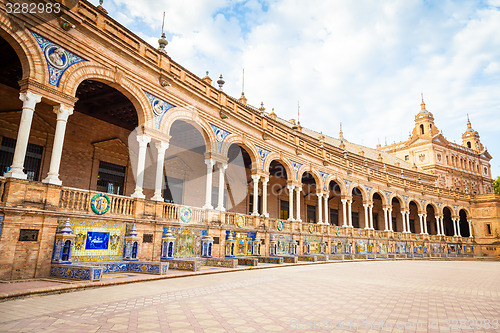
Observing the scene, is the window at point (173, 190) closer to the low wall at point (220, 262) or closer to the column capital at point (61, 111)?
the low wall at point (220, 262)

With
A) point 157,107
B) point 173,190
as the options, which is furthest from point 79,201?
point 173,190

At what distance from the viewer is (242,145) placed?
17.2 metres

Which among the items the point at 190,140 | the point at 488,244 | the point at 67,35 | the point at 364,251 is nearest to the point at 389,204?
the point at 364,251

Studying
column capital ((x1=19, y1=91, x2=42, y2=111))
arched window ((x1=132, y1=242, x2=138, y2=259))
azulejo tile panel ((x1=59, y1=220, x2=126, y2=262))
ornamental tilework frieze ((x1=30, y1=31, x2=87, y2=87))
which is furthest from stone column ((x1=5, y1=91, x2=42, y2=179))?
arched window ((x1=132, y1=242, x2=138, y2=259))

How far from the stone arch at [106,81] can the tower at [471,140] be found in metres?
59.9

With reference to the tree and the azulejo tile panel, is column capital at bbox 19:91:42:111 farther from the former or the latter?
the tree

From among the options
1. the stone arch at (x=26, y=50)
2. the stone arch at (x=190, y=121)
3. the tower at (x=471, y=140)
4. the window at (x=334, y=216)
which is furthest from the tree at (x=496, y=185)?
the stone arch at (x=26, y=50)

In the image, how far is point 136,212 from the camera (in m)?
10.8

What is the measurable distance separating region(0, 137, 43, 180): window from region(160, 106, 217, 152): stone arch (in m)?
5.10

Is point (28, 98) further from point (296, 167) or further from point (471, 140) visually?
point (471, 140)

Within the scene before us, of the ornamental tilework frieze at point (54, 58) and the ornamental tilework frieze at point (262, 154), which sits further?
the ornamental tilework frieze at point (262, 154)

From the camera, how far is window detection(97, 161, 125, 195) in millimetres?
14664

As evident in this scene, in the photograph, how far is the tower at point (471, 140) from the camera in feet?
181

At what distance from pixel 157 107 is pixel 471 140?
6054 centimetres
